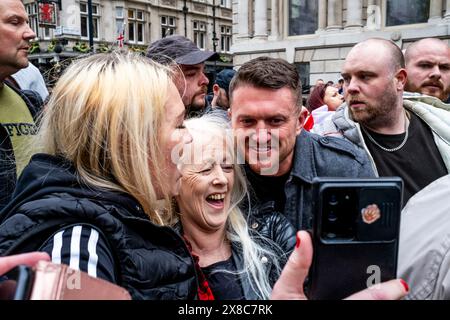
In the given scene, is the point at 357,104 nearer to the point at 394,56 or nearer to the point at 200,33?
the point at 394,56

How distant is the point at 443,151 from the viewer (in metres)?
2.55

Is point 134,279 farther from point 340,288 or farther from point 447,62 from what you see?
point 447,62

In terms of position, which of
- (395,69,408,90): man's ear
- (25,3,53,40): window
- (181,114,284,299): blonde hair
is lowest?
(181,114,284,299): blonde hair

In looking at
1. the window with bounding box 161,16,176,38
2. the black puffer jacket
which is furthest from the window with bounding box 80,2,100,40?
the black puffer jacket

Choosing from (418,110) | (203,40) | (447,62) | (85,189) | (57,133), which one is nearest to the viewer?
(85,189)

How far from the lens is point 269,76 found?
2066 millimetres

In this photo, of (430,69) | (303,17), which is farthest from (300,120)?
(303,17)

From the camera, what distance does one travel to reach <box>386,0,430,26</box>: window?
1569 cm

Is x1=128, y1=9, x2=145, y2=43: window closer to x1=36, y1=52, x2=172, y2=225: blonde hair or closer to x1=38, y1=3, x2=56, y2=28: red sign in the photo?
x1=38, y1=3, x2=56, y2=28: red sign

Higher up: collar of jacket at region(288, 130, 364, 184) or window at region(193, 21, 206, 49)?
window at region(193, 21, 206, 49)

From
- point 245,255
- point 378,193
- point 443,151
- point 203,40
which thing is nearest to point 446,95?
point 443,151

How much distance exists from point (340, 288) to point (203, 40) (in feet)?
128

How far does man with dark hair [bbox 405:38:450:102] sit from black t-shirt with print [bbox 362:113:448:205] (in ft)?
3.16

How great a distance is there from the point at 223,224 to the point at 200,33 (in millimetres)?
38096
